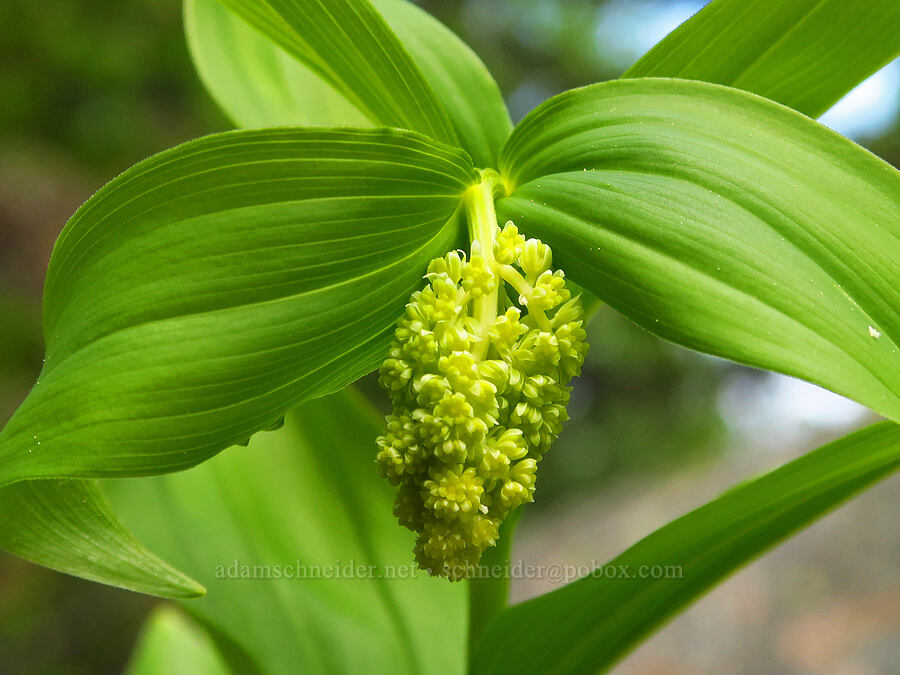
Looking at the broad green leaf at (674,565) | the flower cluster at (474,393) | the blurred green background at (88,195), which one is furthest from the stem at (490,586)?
the blurred green background at (88,195)

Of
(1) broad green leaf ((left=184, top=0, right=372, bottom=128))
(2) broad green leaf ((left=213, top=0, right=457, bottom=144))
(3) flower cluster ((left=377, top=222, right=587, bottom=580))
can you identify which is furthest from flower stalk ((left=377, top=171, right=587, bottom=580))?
(1) broad green leaf ((left=184, top=0, right=372, bottom=128))

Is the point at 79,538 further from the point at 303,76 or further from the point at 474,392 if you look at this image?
the point at 303,76

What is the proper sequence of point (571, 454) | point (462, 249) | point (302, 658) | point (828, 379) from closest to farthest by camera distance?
1. point (828, 379)
2. point (462, 249)
3. point (302, 658)
4. point (571, 454)

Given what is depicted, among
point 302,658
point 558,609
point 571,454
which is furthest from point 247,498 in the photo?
point 571,454

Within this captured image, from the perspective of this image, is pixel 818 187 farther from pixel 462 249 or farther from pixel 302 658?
pixel 302 658

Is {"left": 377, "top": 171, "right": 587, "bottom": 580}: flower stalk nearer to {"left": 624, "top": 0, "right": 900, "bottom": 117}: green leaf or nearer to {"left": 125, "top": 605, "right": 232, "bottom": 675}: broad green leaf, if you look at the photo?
{"left": 624, "top": 0, "right": 900, "bottom": 117}: green leaf

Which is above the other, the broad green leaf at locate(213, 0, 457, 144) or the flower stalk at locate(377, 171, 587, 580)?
the broad green leaf at locate(213, 0, 457, 144)
